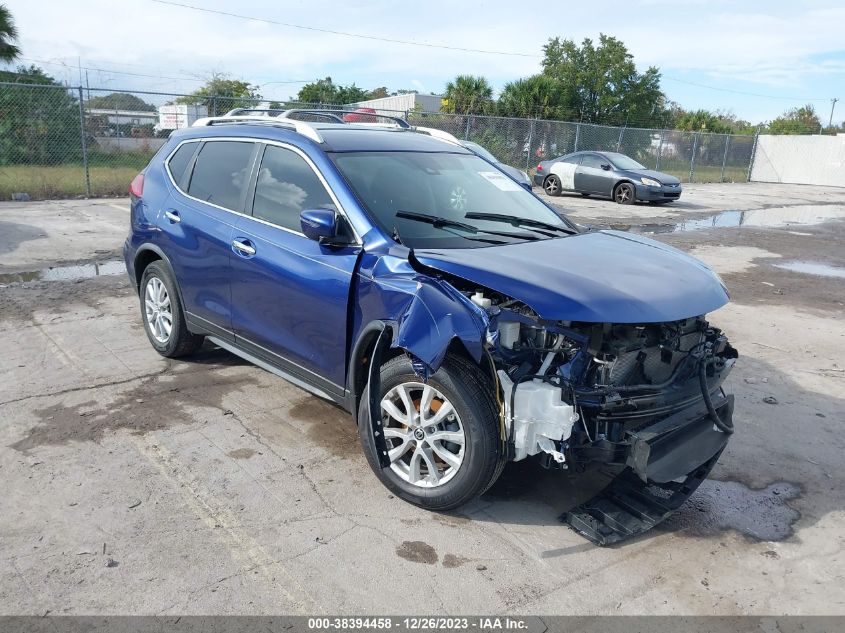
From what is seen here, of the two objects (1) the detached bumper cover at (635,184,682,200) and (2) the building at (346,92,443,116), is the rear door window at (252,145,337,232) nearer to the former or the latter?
(1) the detached bumper cover at (635,184,682,200)

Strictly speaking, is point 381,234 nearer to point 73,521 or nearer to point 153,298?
point 73,521

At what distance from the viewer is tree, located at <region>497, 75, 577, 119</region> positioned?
32844mm

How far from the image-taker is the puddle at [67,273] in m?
8.16

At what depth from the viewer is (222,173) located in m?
4.91

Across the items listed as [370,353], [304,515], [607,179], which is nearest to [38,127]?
[607,179]

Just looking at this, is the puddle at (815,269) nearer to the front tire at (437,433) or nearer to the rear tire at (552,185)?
the front tire at (437,433)

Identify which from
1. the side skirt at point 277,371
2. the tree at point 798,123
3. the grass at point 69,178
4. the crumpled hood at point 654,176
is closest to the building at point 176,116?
the grass at point 69,178

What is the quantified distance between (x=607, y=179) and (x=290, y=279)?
55.2 feet

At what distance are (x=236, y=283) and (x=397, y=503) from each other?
1839 millimetres

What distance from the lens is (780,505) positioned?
3865 millimetres

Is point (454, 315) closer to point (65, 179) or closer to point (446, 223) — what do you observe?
point (446, 223)

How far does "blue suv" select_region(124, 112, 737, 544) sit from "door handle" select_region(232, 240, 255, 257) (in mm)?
11

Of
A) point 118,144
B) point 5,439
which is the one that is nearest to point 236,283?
point 5,439

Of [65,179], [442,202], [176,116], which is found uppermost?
[176,116]
